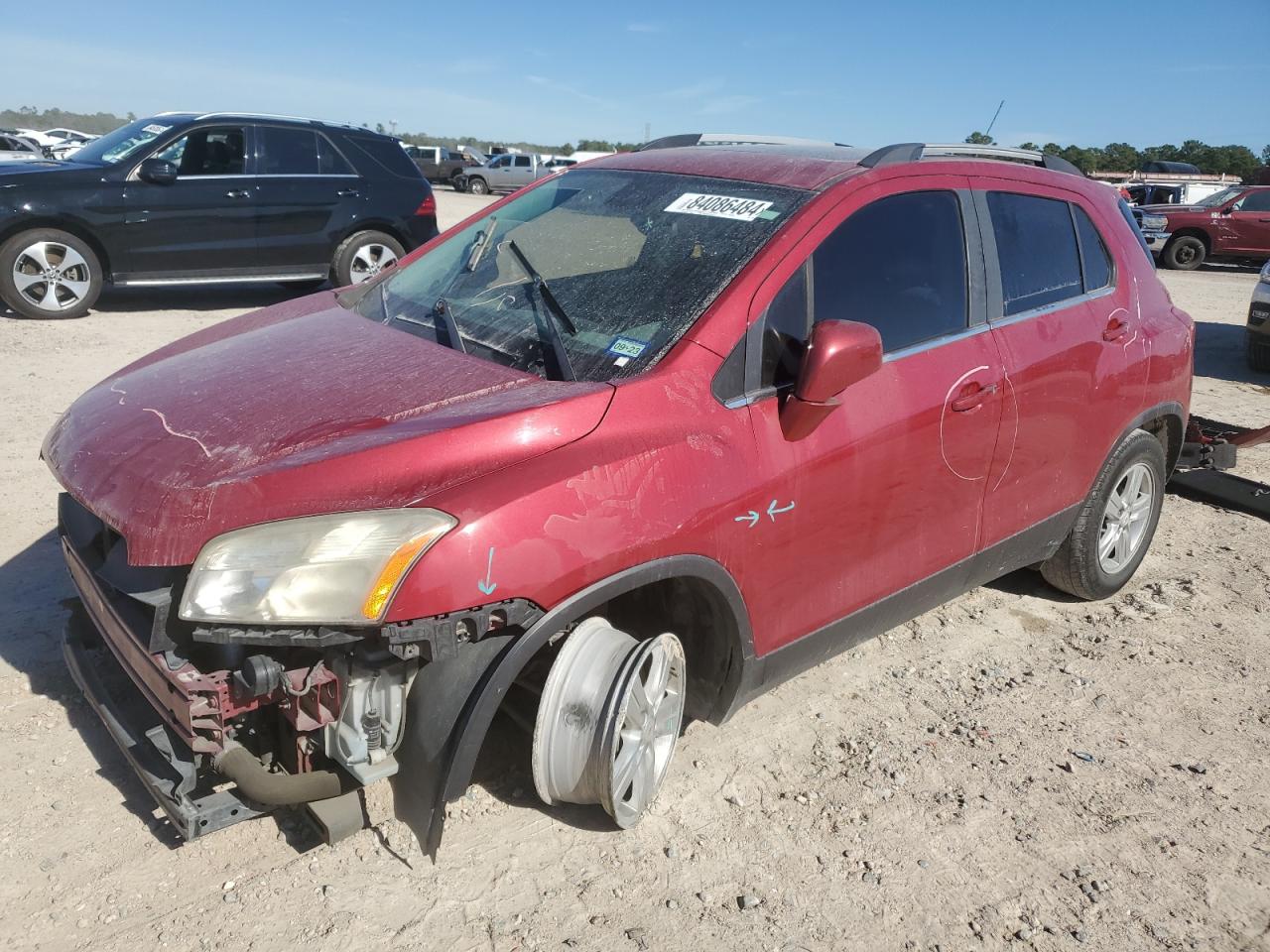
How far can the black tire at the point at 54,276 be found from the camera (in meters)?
8.73

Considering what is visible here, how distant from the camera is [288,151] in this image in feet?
32.1

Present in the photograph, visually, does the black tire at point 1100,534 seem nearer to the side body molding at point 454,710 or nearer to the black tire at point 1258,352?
the side body molding at point 454,710

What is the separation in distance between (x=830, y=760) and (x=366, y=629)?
5.46 feet

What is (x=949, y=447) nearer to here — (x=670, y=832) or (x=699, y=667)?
(x=699, y=667)

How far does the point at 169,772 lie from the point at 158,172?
7754mm

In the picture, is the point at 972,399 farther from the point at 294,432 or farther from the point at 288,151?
the point at 288,151

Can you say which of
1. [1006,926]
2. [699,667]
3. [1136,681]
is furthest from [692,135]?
[1006,926]

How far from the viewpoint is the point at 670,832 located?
2.90 metres

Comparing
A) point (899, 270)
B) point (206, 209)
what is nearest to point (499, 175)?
point (206, 209)

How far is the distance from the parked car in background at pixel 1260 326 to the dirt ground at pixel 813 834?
20.0 ft

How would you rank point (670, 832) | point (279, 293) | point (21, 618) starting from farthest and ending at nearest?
point (279, 293) < point (21, 618) < point (670, 832)

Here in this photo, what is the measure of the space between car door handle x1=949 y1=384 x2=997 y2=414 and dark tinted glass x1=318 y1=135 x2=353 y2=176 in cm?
822

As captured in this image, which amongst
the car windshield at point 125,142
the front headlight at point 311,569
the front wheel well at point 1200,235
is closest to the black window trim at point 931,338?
the front headlight at point 311,569

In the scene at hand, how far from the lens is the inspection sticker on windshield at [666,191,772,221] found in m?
3.15
